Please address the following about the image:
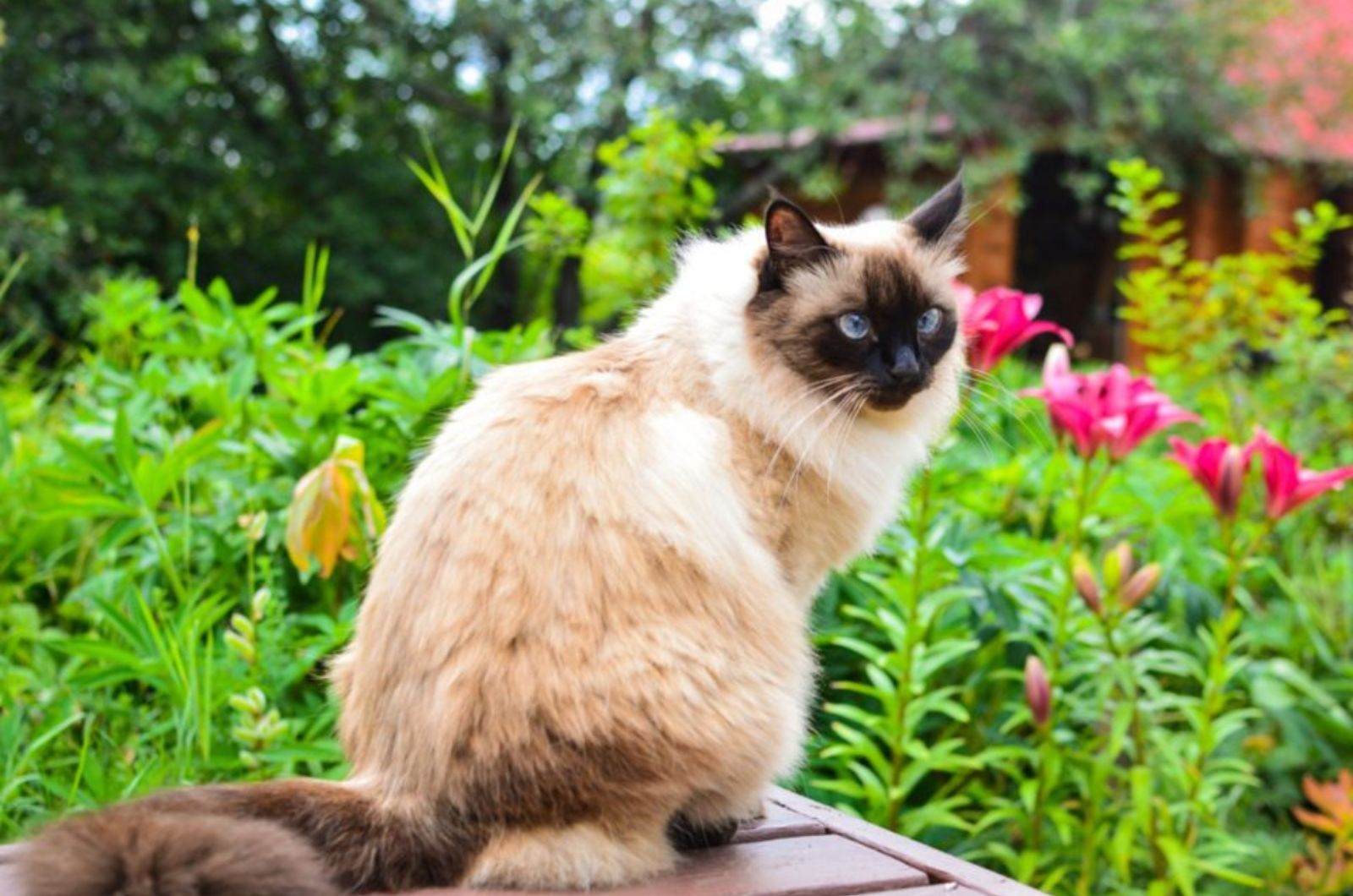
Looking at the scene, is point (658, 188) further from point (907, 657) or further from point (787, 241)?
→ point (787, 241)

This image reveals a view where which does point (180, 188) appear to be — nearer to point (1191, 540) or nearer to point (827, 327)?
point (1191, 540)

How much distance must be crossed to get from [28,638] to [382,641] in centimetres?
158

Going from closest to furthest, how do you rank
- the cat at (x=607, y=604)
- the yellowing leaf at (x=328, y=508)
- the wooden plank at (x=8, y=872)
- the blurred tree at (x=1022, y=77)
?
the wooden plank at (x=8, y=872) < the cat at (x=607, y=604) < the yellowing leaf at (x=328, y=508) < the blurred tree at (x=1022, y=77)

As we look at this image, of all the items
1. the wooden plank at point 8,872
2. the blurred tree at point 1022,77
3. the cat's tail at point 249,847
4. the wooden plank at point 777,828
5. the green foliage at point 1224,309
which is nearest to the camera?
the cat's tail at point 249,847

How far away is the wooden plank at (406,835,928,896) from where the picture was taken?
1.89 metres

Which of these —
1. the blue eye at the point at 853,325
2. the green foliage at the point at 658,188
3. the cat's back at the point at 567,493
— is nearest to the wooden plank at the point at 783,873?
the cat's back at the point at 567,493

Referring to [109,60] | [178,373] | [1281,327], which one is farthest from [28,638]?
[109,60]

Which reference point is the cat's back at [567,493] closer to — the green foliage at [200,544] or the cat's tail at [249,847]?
the cat's tail at [249,847]

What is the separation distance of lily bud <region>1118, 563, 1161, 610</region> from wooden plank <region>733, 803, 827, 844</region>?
99 centimetres

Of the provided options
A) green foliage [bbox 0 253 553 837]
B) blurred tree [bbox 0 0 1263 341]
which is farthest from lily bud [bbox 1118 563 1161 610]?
blurred tree [bbox 0 0 1263 341]

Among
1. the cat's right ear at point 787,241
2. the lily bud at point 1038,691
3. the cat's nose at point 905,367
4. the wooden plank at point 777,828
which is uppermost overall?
the cat's right ear at point 787,241

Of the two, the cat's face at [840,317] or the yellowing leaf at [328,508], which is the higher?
the cat's face at [840,317]

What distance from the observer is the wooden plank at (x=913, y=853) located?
2043mm

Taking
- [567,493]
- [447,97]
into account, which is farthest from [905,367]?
[447,97]
